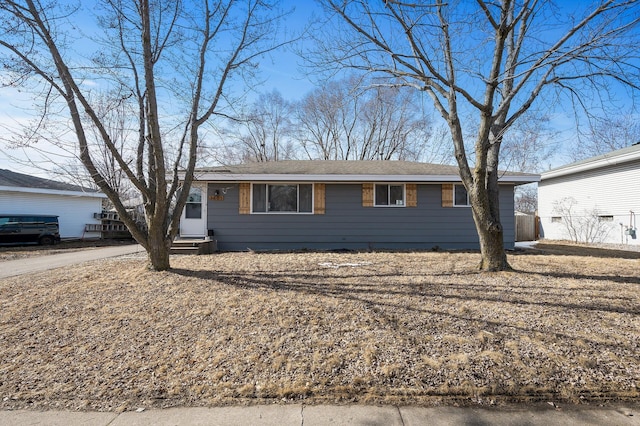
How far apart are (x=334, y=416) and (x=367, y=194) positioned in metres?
9.12

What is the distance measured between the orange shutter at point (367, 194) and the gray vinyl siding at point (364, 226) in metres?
0.13

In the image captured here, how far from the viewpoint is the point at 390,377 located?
112 inches

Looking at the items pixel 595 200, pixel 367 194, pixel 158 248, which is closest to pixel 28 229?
pixel 158 248

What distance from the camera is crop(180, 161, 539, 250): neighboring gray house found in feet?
36.1

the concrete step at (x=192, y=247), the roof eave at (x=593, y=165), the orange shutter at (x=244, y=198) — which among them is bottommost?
the concrete step at (x=192, y=247)

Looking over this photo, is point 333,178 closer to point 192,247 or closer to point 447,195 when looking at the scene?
point 447,195

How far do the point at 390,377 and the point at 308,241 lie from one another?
839 cm

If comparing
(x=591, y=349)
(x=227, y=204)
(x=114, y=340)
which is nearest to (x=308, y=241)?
(x=227, y=204)

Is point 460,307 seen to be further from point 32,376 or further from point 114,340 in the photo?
point 32,376

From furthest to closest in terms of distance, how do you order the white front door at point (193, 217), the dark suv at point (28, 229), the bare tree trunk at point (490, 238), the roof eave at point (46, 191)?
the roof eave at point (46, 191) → the dark suv at point (28, 229) → the white front door at point (193, 217) → the bare tree trunk at point (490, 238)

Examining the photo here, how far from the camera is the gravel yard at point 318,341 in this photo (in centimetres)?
268

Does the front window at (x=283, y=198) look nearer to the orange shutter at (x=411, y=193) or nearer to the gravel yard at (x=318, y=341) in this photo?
the orange shutter at (x=411, y=193)

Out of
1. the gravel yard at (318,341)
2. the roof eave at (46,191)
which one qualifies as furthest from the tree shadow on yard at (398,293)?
the roof eave at (46,191)

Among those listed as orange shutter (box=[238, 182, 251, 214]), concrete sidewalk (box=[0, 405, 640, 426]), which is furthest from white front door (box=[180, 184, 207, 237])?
concrete sidewalk (box=[0, 405, 640, 426])
